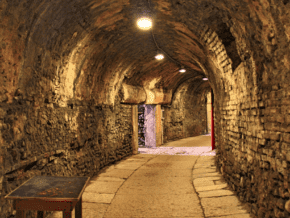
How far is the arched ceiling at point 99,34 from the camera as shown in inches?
118

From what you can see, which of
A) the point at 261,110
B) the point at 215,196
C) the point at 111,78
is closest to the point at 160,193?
the point at 215,196

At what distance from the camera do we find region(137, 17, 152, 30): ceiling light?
16.3 ft

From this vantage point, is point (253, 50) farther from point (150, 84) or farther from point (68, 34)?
point (150, 84)

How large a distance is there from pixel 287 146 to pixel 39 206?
2.47 m

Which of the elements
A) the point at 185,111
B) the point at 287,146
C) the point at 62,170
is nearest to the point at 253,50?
the point at 287,146

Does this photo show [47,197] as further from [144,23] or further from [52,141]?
[144,23]

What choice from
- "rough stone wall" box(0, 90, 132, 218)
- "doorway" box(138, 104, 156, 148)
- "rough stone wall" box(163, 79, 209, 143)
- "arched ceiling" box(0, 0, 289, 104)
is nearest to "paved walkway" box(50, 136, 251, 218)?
"rough stone wall" box(0, 90, 132, 218)

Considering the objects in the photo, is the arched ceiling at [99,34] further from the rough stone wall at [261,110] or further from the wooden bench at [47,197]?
the wooden bench at [47,197]

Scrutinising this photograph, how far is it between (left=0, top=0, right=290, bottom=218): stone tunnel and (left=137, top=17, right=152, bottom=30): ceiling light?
14 cm

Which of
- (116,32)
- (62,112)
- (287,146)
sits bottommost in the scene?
(287,146)

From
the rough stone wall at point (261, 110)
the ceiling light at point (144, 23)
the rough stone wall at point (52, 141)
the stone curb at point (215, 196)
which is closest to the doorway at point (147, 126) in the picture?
the rough stone wall at point (52, 141)

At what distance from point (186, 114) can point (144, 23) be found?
10.6 meters

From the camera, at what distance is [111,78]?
7.21 m

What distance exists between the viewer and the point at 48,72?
406cm
